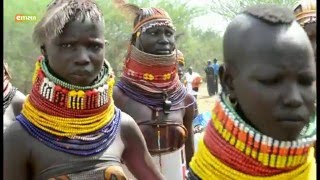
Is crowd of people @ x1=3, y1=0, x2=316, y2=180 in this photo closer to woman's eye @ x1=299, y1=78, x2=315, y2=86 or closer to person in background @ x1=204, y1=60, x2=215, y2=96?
woman's eye @ x1=299, y1=78, x2=315, y2=86

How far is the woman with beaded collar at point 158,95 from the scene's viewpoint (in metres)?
5.28

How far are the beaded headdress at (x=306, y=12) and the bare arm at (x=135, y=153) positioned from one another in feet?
3.41

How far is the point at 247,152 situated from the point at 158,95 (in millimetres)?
3229

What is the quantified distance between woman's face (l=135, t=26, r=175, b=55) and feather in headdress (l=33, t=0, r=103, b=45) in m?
2.11

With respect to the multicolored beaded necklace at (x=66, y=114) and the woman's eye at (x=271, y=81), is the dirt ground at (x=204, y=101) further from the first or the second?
the woman's eye at (x=271, y=81)

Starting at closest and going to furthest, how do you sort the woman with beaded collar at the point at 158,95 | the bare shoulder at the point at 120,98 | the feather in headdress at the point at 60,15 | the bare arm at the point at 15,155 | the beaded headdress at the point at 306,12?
the bare arm at the point at 15,155, the feather in headdress at the point at 60,15, the beaded headdress at the point at 306,12, the woman with beaded collar at the point at 158,95, the bare shoulder at the point at 120,98

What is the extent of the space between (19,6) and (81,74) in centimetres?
2059

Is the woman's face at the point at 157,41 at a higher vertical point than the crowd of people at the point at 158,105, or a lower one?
higher

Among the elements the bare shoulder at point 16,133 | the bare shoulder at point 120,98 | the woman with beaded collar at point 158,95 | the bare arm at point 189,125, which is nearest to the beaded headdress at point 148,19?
the woman with beaded collar at point 158,95

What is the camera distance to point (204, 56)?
41.0 meters

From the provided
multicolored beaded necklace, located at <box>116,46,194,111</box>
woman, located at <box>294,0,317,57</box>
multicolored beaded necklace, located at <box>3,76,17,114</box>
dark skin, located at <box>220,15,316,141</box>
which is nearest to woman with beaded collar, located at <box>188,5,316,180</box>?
dark skin, located at <box>220,15,316,141</box>

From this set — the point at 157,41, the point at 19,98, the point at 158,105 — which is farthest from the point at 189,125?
the point at 19,98

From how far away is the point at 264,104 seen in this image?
2.12 meters

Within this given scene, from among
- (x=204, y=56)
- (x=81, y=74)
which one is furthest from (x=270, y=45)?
(x=204, y=56)
